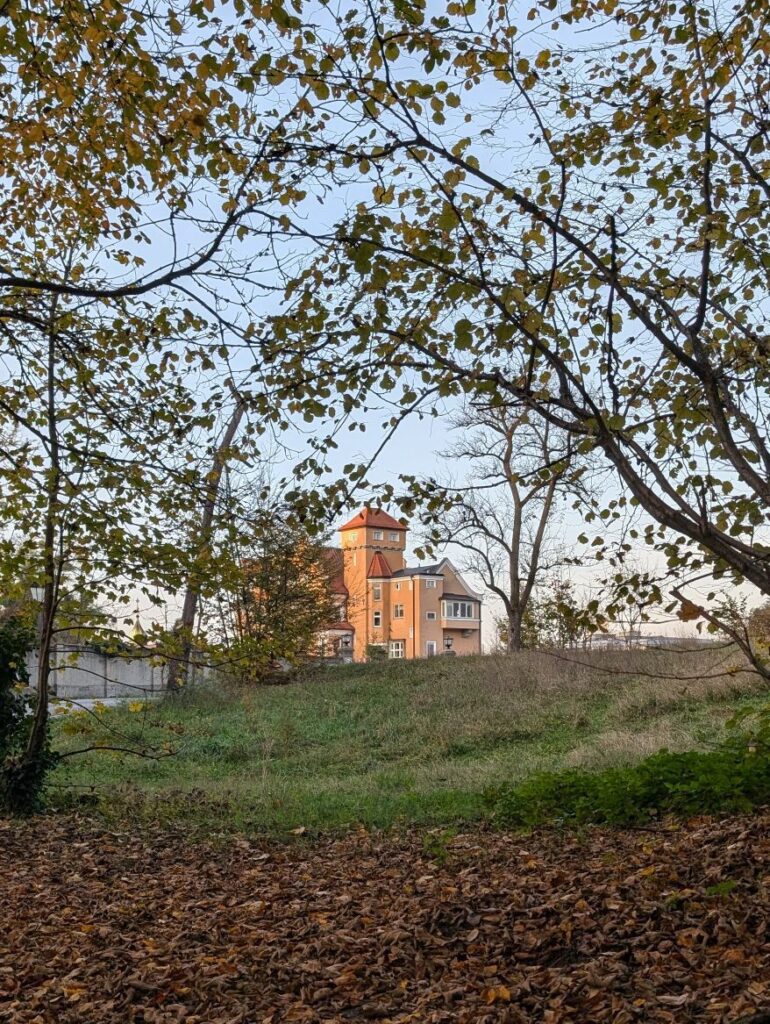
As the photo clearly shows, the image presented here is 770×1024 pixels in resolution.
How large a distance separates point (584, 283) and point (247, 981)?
391 cm

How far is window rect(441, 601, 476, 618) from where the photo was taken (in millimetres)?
51031

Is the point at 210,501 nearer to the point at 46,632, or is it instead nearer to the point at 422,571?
the point at 46,632

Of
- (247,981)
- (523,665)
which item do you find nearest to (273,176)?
(247,981)

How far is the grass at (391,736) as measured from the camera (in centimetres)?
844

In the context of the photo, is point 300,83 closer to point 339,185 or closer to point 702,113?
point 339,185

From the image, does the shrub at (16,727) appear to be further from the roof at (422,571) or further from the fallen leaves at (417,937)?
the roof at (422,571)

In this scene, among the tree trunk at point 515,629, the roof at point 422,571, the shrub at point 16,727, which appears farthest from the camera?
the roof at point 422,571

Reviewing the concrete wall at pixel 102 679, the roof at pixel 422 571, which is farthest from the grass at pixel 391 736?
the roof at pixel 422 571

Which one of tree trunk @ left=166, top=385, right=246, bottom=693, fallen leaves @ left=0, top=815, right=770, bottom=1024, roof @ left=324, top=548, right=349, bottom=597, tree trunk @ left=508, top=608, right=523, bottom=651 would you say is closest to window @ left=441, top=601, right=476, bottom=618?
tree trunk @ left=508, top=608, right=523, bottom=651

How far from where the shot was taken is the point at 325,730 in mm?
15828

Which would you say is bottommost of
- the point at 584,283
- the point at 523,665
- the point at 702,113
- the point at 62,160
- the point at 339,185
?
the point at 523,665

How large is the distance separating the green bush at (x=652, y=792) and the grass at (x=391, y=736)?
0.61m

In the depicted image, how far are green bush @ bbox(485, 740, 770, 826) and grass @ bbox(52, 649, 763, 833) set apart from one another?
0.61 m

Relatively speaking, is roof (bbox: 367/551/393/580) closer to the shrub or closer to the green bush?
the shrub
